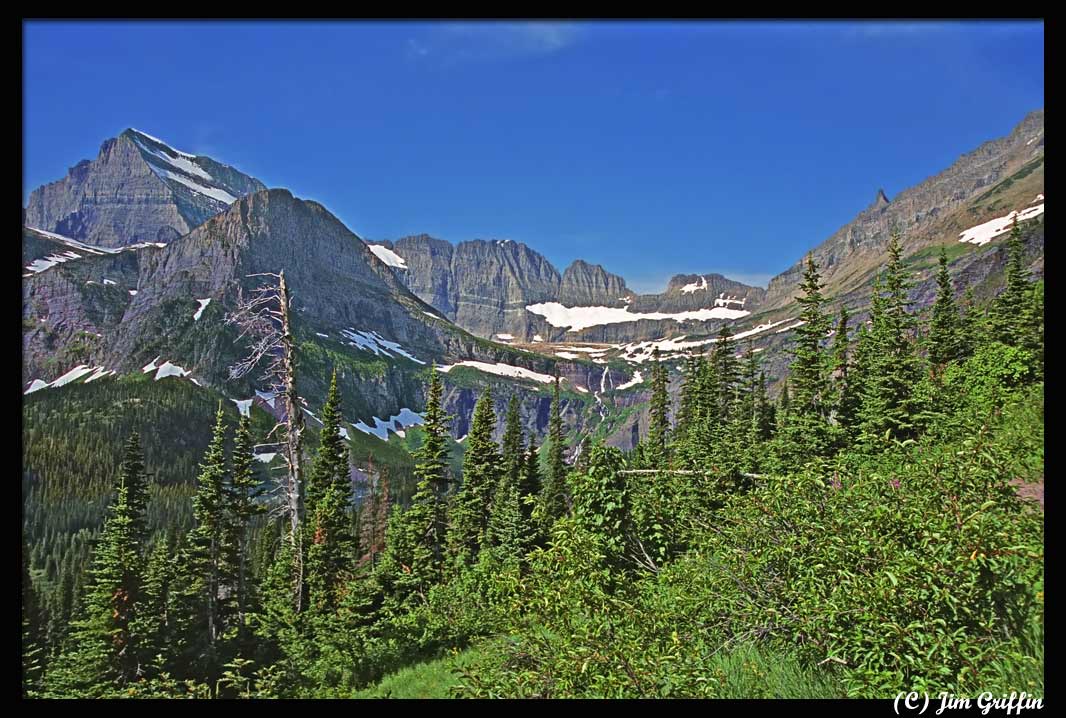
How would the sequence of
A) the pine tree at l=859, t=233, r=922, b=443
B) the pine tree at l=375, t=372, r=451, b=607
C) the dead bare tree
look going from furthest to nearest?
the pine tree at l=375, t=372, r=451, b=607 → the pine tree at l=859, t=233, r=922, b=443 → the dead bare tree

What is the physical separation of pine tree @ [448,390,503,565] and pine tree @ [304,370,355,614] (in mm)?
8512

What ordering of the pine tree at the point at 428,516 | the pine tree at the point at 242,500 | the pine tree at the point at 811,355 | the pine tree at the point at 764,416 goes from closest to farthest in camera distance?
1. the pine tree at the point at 811,355
2. the pine tree at the point at 242,500
3. the pine tree at the point at 428,516
4. the pine tree at the point at 764,416

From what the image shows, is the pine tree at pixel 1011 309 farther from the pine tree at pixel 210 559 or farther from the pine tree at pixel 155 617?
the pine tree at pixel 155 617

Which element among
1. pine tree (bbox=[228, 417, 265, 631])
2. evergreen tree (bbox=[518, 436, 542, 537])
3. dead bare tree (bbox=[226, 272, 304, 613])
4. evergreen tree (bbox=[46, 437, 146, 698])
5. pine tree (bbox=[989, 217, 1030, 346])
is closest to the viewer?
dead bare tree (bbox=[226, 272, 304, 613])

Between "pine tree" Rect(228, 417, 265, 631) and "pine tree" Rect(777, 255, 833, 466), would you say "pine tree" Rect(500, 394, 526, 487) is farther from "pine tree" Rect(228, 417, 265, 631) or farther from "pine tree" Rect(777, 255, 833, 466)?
"pine tree" Rect(777, 255, 833, 466)

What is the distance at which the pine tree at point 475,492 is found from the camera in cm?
4422

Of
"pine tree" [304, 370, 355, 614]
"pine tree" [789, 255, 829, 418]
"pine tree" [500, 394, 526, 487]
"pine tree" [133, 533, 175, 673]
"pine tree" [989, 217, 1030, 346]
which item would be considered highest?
"pine tree" [989, 217, 1030, 346]

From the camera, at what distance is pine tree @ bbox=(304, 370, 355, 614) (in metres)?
27.8

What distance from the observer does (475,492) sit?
148ft

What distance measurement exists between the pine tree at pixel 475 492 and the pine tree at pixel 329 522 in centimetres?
851

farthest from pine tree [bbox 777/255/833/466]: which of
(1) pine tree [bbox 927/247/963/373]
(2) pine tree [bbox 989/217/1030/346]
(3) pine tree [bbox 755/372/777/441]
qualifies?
(2) pine tree [bbox 989/217/1030/346]

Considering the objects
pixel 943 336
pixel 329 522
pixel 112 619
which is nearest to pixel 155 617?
pixel 112 619

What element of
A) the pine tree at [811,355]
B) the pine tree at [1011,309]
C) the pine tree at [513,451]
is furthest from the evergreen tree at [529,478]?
the pine tree at [1011,309]
